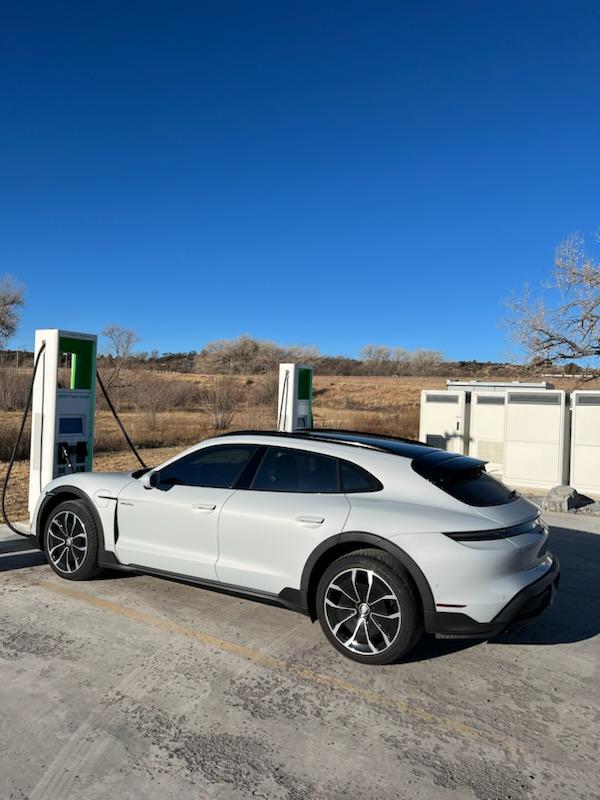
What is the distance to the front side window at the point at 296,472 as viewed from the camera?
14.2 feet

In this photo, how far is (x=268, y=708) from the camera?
3.38 metres

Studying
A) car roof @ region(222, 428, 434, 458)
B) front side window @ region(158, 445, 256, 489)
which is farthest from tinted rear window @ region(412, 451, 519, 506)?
front side window @ region(158, 445, 256, 489)

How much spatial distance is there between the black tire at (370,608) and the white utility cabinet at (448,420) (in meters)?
10.4

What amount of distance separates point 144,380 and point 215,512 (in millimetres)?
24516

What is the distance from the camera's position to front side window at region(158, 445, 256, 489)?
187 inches

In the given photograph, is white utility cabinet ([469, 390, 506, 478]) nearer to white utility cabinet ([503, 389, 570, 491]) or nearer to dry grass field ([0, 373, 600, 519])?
white utility cabinet ([503, 389, 570, 491])

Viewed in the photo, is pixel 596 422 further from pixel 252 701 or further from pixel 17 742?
pixel 17 742

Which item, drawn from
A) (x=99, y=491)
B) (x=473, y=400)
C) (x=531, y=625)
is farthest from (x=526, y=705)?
(x=473, y=400)

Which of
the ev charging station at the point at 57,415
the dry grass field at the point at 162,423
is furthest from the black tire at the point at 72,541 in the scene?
the dry grass field at the point at 162,423

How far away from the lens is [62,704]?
3361mm

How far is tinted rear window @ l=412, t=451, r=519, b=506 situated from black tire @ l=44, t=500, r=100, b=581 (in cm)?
284

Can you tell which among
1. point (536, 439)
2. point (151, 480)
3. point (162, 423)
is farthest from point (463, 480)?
point (162, 423)

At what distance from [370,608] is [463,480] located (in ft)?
3.42

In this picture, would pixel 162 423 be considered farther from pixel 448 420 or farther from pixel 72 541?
pixel 72 541
